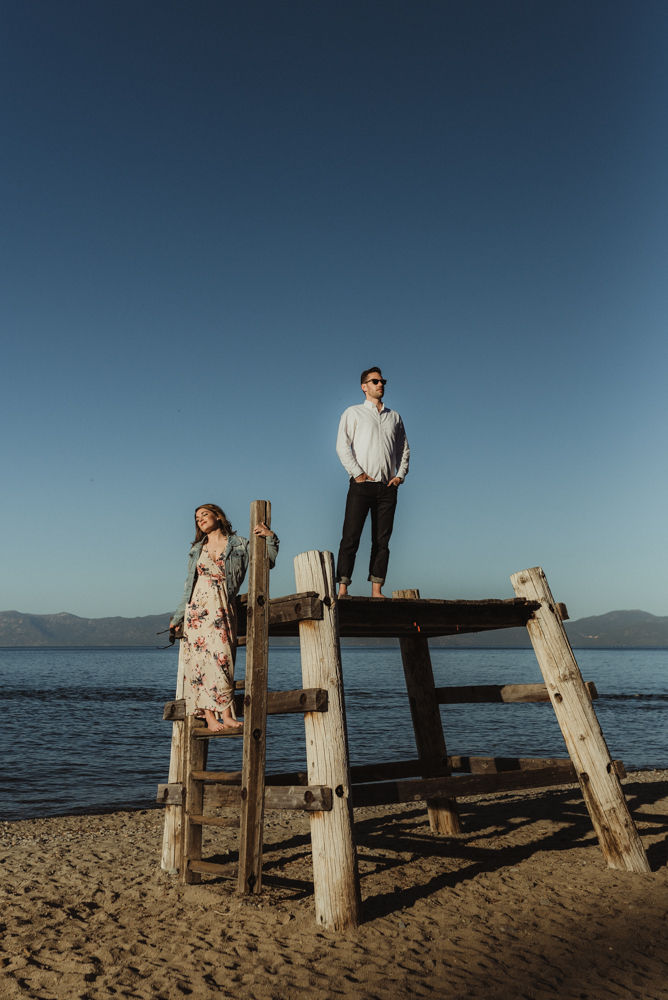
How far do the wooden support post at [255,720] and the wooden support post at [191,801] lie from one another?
102 centimetres

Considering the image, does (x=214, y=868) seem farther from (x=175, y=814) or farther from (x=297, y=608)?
(x=297, y=608)

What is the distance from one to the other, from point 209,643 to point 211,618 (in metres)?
0.24

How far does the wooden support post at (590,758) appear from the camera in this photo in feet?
21.4

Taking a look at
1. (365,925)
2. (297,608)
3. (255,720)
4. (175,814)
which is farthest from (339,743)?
(175,814)

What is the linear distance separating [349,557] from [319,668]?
1892 millimetres

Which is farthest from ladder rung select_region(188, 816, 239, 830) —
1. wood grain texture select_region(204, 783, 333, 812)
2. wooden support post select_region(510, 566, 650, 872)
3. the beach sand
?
wooden support post select_region(510, 566, 650, 872)

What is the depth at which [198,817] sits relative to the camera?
6090mm

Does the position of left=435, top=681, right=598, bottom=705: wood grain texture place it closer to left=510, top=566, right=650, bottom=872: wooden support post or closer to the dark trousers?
left=510, top=566, right=650, bottom=872: wooden support post

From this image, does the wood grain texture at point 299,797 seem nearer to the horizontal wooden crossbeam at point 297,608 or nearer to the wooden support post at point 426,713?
the horizontal wooden crossbeam at point 297,608

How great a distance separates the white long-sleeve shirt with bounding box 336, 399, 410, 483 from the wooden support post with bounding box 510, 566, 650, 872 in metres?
2.36

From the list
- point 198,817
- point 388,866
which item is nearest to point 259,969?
point 198,817

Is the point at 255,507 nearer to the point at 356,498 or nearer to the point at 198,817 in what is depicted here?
the point at 356,498

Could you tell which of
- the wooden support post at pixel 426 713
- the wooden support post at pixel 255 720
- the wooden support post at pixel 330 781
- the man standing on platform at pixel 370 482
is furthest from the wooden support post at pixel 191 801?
the wooden support post at pixel 426 713

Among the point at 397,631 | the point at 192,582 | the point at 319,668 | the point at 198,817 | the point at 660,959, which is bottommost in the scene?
the point at 660,959
